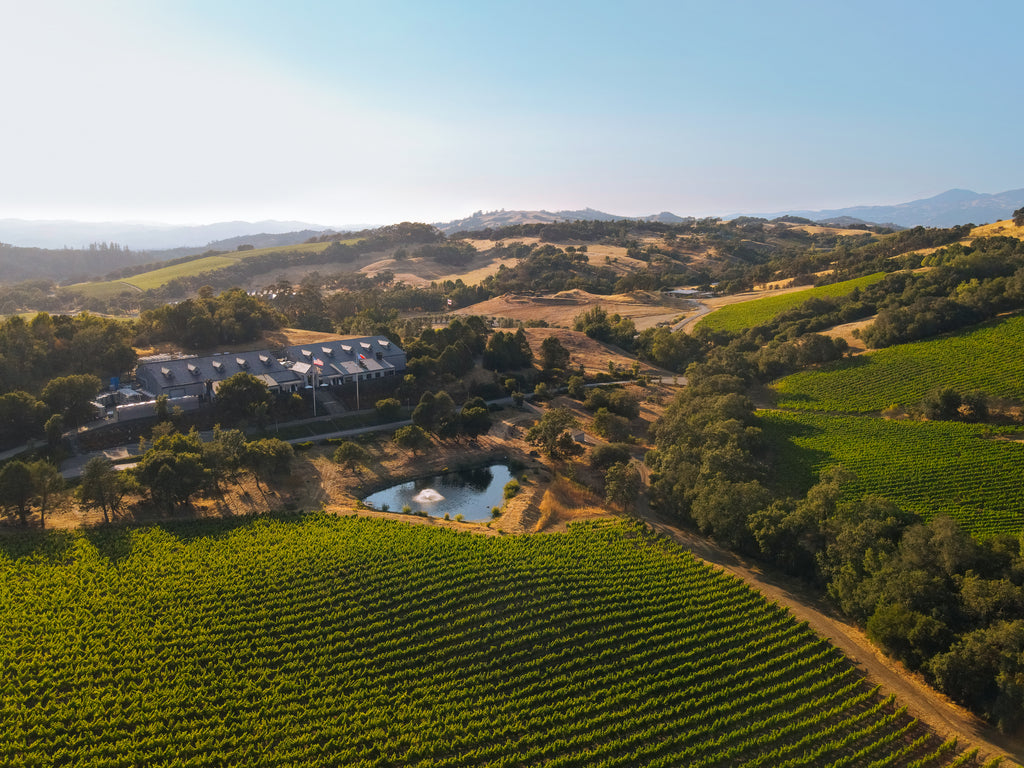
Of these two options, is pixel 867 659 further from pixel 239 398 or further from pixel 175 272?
pixel 175 272

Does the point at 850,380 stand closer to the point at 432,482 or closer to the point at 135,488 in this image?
the point at 432,482

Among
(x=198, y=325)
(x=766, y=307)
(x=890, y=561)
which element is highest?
(x=198, y=325)

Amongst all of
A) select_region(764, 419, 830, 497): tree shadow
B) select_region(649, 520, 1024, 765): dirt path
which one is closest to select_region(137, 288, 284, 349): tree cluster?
select_region(649, 520, 1024, 765): dirt path

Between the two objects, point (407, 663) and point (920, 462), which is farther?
point (920, 462)

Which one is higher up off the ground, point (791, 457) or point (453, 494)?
point (791, 457)

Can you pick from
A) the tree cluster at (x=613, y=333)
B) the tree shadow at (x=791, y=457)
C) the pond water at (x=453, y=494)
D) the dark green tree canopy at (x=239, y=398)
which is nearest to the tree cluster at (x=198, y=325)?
the dark green tree canopy at (x=239, y=398)

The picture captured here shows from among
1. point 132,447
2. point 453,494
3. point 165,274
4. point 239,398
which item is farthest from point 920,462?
point 165,274

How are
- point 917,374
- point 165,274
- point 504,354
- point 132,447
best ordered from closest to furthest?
point 132,447 → point 917,374 → point 504,354 → point 165,274

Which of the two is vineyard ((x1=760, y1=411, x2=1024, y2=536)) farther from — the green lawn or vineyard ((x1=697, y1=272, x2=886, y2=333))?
the green lawn
